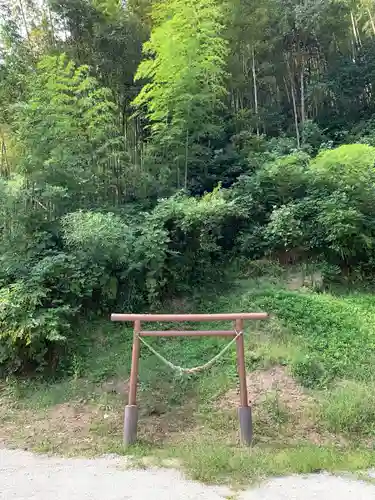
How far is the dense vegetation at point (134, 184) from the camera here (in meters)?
5.99

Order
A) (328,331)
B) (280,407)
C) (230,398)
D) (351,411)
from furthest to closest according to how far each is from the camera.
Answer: (328,331) → (230,398) → (280,407) → (351,411)

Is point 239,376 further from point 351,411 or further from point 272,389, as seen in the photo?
point 351,411

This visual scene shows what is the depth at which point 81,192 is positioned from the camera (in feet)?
24.5

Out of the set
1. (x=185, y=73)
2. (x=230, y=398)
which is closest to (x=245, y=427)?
(x=230, y=398)

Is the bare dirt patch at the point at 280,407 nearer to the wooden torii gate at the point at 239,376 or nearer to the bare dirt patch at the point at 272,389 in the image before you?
the bare dirt patch at the point at 272,389

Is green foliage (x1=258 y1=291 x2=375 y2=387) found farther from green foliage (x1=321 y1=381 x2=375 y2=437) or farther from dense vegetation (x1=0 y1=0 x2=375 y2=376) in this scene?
green foliage (x1=321 y1=381 x2=375 y2=437)

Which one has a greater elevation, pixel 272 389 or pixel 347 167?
pixel 347 167

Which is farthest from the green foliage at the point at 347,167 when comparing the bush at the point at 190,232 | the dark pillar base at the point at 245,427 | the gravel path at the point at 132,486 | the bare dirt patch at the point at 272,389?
the gravel path at the point at 132,486

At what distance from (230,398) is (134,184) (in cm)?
485

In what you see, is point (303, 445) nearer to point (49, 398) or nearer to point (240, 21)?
point (49, 398)

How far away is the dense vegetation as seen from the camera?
5.99 m

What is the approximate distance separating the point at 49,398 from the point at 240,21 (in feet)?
34.3

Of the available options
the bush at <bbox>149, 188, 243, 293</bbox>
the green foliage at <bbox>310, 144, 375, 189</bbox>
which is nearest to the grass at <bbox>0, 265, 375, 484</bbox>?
the bush at <bbox>149, 188, 243, 293</bbox>

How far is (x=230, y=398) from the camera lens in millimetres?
4824
